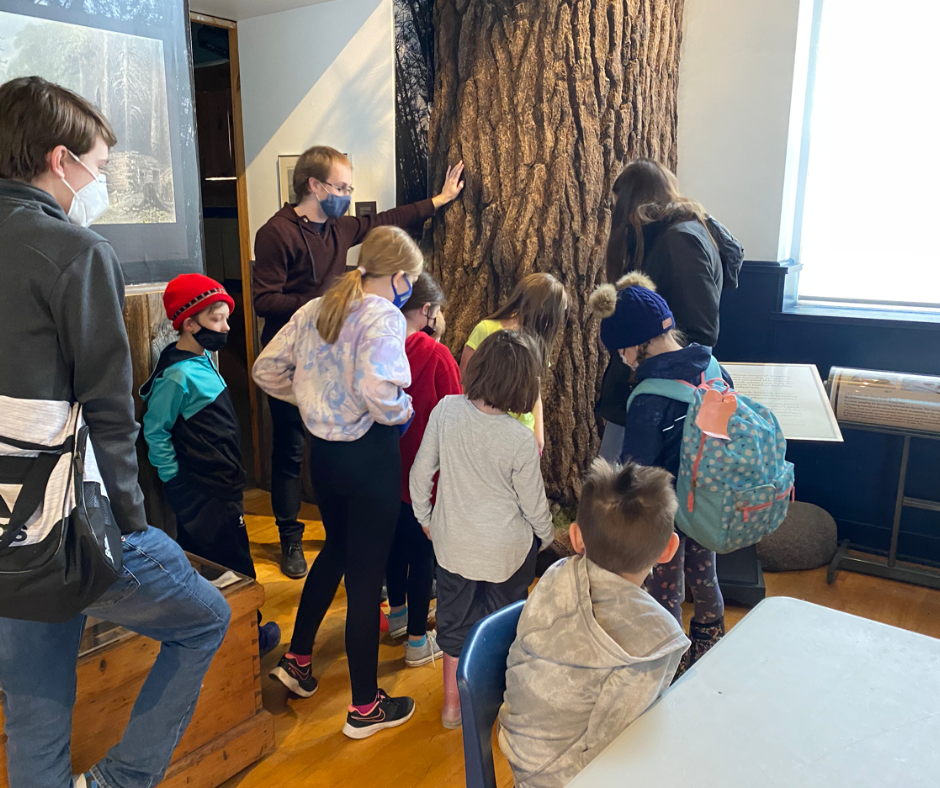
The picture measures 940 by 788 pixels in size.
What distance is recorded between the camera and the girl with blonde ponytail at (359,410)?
6.44 ft

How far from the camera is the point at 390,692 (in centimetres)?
238

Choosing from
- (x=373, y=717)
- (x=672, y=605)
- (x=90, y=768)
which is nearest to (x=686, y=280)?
(x=672, y=605)

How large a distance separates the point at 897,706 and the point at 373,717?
1437mm

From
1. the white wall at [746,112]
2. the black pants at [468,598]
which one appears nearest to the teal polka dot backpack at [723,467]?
the black pants at [468,598]

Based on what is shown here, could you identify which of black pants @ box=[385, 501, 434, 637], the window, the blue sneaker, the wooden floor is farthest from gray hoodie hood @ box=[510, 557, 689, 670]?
the window

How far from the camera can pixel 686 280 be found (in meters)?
2.34

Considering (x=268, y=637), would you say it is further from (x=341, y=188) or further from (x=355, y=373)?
(x=341, y=188)

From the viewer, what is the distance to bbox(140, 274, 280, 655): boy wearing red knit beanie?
218 cm

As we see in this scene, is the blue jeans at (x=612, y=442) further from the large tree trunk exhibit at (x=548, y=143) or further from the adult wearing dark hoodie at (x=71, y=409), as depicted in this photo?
the adult wearing dark hoodie at (x=71, y=409)

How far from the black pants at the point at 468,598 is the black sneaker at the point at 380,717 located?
0.95ft

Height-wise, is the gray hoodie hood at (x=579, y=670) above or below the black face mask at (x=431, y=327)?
below

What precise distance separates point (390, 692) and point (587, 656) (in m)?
1.32

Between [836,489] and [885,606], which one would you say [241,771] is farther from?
[836,489]

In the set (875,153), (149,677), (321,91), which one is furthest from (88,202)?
(875,153)
